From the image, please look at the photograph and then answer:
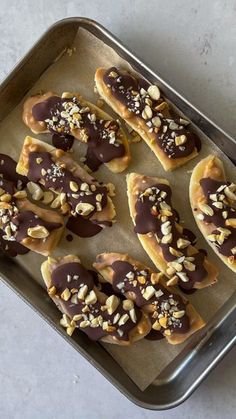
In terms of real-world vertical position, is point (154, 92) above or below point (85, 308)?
above

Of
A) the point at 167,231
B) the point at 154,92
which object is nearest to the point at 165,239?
the point at 167,231

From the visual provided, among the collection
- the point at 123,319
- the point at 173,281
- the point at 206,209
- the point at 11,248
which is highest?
the point at 206,209

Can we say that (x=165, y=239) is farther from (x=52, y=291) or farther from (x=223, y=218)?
(x=52, y=291)

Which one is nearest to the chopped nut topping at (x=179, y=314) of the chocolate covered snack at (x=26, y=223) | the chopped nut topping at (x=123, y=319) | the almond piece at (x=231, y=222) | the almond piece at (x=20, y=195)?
the chopped nut topping at (x=123, y=319)

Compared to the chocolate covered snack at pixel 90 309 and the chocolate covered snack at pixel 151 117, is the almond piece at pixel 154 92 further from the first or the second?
the chocolate covered snack at pixel 90 309

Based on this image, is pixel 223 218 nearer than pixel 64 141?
Yes

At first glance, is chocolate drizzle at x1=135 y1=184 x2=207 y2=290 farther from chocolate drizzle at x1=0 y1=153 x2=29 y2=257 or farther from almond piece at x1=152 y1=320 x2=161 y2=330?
chocolate drizzle at x1=0 y1=153 x2=29 y2=257

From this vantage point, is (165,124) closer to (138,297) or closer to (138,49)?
(138,49)
